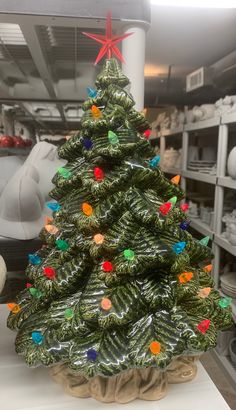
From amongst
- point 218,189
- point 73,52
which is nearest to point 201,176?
point 218,189

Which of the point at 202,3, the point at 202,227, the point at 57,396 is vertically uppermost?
the point at 202,3

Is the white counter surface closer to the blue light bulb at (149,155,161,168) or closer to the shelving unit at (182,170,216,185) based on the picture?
the blue light bulb at (149,155,161,168)

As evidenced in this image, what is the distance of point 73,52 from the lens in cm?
177

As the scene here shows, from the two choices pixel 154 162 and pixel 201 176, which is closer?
pixel 154 162

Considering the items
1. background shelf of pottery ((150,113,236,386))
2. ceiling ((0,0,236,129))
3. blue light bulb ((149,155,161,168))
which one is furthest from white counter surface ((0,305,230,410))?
background shelf of pottery ((150,113,236,386))

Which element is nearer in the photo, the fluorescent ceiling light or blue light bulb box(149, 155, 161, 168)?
blue light bulb box(149, 155, 161, 168)

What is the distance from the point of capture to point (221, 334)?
215cm

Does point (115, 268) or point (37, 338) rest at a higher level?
point (115, 268)

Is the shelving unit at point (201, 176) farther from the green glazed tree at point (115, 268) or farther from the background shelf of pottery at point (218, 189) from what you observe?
the green glazed tree at point (115, 268)

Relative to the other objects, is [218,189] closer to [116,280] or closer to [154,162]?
[154,162]

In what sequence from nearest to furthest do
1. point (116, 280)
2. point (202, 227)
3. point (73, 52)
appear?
point (116, 280) < point (73, 52) < point (202, 227)

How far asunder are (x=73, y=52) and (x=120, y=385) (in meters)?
1.56

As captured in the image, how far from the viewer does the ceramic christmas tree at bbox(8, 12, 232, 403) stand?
0.63 meters

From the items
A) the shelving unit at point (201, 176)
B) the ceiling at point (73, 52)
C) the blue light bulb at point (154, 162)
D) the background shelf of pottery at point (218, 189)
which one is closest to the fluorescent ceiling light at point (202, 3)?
the ceiling at point (73, 52)
